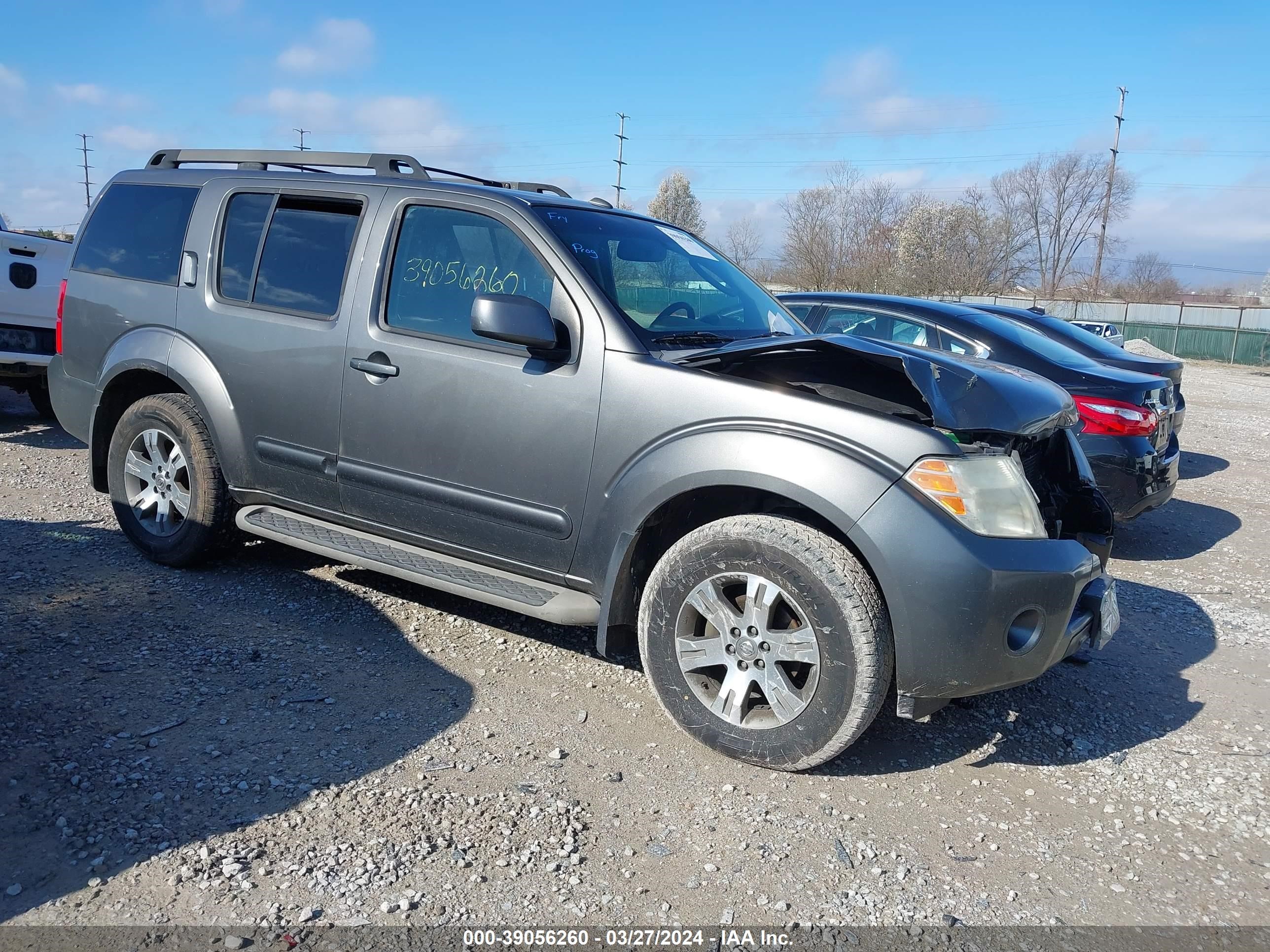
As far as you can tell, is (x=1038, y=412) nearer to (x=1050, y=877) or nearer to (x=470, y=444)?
(x=1050, y=877)

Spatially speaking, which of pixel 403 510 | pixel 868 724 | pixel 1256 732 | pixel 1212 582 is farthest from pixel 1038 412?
pixel 1212 582

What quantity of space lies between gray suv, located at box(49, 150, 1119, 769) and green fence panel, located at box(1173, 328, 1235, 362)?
35.0 meters

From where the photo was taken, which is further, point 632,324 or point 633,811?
point 632,324

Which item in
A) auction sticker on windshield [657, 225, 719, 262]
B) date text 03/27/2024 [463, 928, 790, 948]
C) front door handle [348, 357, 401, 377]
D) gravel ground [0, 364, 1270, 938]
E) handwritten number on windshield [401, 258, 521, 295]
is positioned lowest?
date text 03/27/2024 [463, 928, 790, 948]

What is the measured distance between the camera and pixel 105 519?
6043 millimetres

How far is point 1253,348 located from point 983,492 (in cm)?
3579

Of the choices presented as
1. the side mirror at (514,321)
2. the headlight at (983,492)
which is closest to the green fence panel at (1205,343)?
the headlight at (983,492)

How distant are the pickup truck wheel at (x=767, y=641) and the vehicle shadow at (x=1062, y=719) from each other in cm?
31

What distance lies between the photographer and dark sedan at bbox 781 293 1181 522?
6273 millimetres

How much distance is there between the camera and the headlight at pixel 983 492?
3125 mm

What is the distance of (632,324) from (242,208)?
2.29 meters

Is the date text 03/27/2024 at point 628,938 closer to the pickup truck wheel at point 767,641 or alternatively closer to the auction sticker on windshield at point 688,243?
the pickup truck wheel at point 767,641

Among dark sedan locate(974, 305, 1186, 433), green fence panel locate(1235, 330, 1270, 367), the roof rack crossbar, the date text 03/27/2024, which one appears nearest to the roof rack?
the roof rack crossbar

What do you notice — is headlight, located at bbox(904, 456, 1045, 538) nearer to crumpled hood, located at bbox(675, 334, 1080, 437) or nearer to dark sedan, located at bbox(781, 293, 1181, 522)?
crumpled hood, located at bbox(675, 334, 1080, 437)
